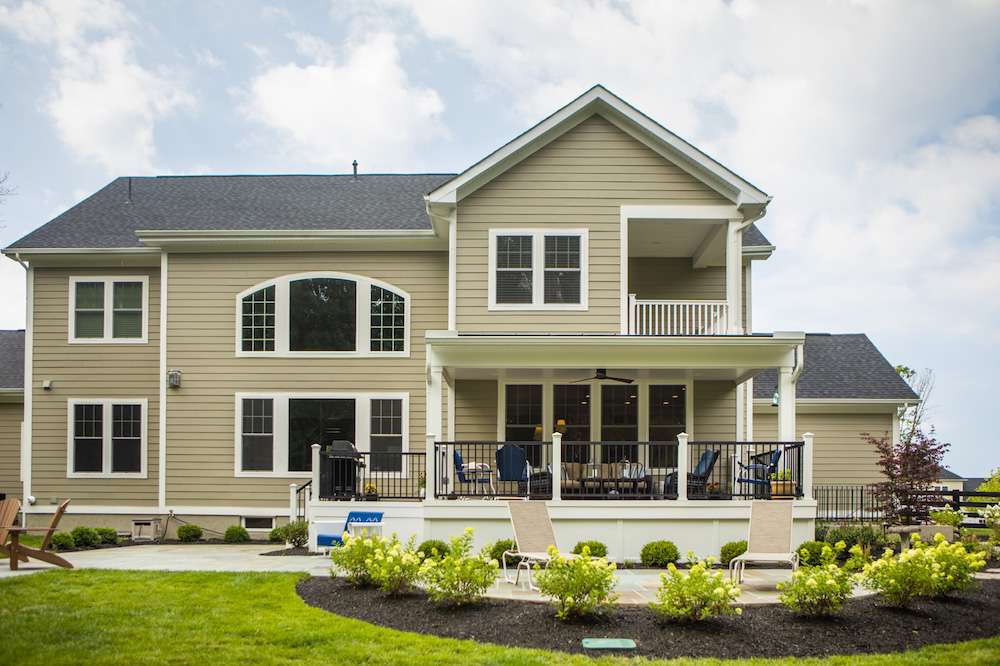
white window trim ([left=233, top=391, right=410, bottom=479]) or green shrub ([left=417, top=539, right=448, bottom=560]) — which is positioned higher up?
white window trim ([left=233, top=391, right=410, bottom=479])

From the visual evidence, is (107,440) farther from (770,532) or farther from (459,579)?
(770,532)

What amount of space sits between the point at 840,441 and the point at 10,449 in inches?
777

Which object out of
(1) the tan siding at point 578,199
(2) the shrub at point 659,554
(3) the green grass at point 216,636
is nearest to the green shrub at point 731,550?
(2) the shrub at point 659,554

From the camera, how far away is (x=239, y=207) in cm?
2025

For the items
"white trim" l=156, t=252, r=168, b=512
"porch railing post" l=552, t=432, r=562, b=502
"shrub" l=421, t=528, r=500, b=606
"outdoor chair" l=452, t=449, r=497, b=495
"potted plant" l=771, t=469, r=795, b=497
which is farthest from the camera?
"white trim" l=156, t=252, r=168, b=512

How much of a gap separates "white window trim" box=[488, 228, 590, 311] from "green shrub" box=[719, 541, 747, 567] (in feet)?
15.8

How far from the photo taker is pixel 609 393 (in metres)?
17.6

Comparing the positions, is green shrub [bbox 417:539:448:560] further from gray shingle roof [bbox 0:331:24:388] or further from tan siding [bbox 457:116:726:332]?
gray shingle roof [bbox 0:331:24:388]

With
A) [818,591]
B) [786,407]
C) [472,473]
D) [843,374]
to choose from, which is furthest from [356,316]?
[843,374]

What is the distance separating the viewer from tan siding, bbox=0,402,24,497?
21625mm

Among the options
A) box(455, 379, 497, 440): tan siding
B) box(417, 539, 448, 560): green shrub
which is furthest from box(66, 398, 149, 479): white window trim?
box(417, 539, 448, 560): green shrub

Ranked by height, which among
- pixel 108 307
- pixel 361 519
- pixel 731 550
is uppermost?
pixel 108 307

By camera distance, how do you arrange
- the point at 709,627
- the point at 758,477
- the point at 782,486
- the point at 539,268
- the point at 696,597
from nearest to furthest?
the point at 696,597
the point at 709,627
the point at 782,486
the point at 758,477
the point at 539,268

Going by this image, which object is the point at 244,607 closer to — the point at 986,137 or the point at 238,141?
the point at 986,137
